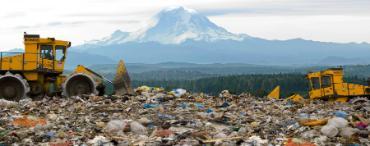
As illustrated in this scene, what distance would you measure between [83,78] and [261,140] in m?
10.4

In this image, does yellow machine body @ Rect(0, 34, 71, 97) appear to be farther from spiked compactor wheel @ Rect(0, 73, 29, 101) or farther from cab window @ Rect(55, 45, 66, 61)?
spiked compactor wheel @ Rect(0, 73, 29, 101)

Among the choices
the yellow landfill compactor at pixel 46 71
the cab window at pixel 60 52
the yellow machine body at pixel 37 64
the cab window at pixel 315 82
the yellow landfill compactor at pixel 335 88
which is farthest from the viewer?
the cab window at pixel 315 82

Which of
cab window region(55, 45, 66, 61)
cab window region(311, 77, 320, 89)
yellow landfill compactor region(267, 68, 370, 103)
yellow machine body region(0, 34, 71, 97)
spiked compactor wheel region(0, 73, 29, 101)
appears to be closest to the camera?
spiked compactor wheel region(0, 73, 29, 101)

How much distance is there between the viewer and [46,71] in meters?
20.0

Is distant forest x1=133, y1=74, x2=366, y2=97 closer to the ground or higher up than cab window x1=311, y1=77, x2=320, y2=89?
closer to the ground

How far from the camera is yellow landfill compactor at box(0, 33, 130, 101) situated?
19.6m

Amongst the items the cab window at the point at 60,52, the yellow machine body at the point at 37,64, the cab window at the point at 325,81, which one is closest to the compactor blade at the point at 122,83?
the yellow machine body at the point at 37,64

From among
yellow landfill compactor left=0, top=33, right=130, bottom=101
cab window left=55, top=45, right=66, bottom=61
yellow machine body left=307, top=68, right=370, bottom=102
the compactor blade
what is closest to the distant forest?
yellow machine body left=307, top=68, right=370, bottom=102

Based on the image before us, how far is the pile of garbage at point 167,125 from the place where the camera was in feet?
35.1

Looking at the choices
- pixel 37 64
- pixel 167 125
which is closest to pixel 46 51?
pixel 37 64

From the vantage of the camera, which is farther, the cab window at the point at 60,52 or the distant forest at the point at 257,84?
the distant forest at the point at 257,84

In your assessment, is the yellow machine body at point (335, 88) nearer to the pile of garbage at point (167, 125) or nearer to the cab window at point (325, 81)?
the cab window at point (325, 81)

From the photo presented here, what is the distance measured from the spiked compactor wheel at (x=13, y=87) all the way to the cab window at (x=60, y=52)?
1.80 m

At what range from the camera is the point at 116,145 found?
10.3m
